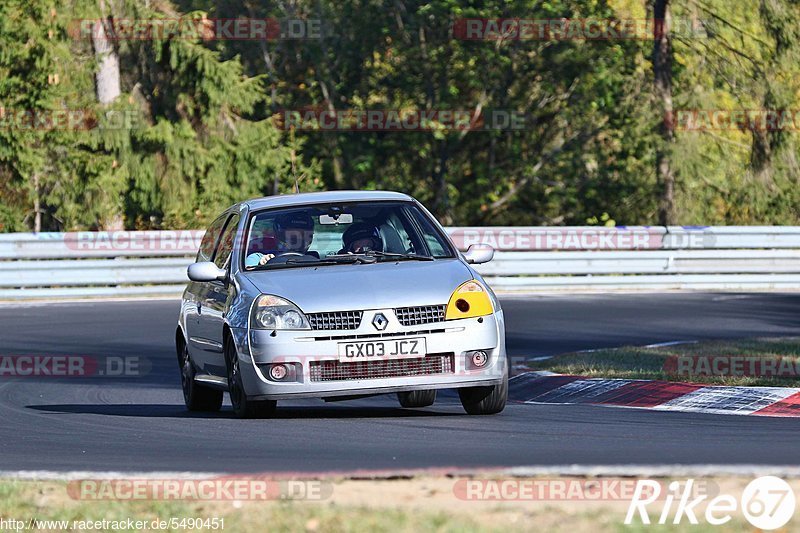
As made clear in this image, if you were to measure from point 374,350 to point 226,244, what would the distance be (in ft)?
6.93

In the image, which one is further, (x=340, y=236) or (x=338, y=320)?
(x=340, y=236)

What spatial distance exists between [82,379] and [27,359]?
5.97 ft

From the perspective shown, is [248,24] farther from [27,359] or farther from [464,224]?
[27,359]

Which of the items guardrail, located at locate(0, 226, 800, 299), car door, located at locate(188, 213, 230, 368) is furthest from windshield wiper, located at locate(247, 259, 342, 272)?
guardrail, located at locate(0, 226, 800, 299)

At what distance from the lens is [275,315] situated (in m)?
9.26

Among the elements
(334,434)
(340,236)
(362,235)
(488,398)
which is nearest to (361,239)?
(362,235)

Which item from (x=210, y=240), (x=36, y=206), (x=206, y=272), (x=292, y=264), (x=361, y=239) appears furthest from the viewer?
(x=36, y=206)

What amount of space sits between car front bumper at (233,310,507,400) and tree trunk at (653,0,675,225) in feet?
73.9

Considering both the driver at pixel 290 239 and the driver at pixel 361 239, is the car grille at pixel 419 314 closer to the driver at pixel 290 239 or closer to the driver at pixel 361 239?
the driver at pixel 361 239

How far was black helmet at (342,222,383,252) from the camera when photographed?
1027cm

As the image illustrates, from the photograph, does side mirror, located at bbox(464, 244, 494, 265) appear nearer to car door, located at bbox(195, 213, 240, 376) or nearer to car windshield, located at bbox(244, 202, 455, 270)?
car windshield, located at bbox(244, 202, 455, 270)

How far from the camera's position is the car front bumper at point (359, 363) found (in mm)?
9141

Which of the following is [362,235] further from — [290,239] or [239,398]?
[239,398]

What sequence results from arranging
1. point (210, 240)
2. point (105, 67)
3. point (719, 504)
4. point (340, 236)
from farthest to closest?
point (105, 67), point (210, 240), point (340, 236), point (719, 504)
